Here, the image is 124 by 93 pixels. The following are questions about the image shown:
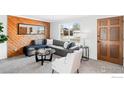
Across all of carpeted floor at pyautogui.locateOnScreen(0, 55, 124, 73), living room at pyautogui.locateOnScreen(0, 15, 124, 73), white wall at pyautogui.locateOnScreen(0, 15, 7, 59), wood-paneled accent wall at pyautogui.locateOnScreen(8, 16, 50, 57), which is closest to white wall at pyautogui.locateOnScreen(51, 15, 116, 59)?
living room at pyautogui.locateOnScreen(0, 15, 124, 73)

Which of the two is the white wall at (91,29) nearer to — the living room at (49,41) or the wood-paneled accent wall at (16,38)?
the living room at (49,41)

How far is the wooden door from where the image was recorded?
402cm

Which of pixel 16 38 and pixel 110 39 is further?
pixel 16 38

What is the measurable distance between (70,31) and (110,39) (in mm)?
2467

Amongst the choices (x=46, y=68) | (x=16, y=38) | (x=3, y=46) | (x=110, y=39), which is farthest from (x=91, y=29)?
(x=3, y=46)

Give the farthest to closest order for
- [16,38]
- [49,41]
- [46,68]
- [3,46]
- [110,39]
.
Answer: [49,41], [16,38], [3,46], [110,39], [46,68]

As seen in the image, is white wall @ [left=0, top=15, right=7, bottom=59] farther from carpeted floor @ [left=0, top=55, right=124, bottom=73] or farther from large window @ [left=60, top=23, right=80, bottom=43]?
large window @ [left=60, top=23, right=80, bottom=43]

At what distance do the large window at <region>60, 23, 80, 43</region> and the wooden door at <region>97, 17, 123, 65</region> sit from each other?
1341 mm

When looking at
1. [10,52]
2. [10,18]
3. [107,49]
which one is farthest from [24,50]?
[107,49]

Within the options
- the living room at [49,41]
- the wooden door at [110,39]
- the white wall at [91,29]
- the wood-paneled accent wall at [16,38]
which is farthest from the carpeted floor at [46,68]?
the wood-paneled accent wall at [16,38]

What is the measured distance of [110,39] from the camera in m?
4.32

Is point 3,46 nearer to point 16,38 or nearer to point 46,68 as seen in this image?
point 16,38
